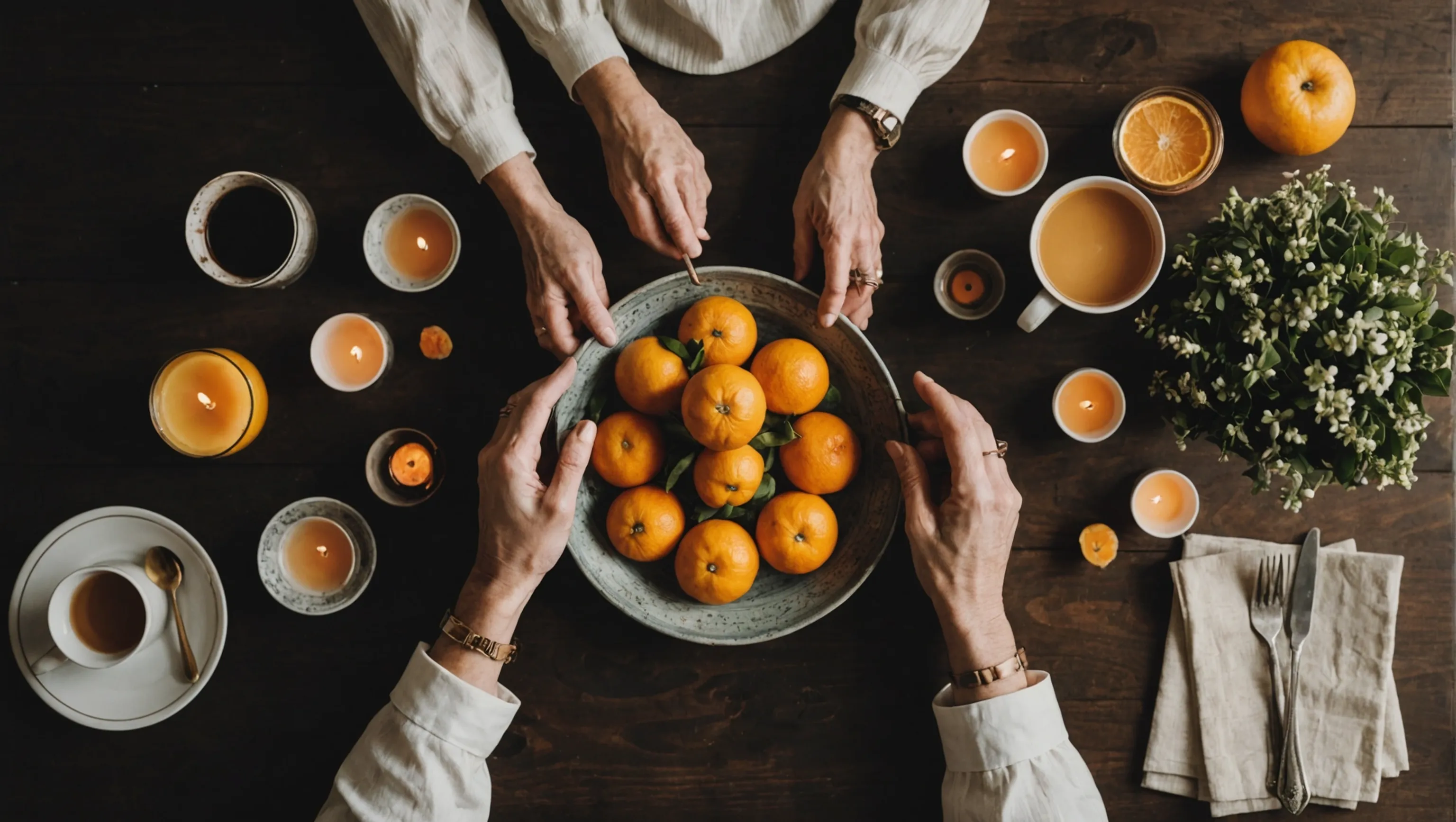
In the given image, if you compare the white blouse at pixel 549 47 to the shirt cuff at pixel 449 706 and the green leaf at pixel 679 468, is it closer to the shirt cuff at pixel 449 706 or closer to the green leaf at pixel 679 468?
the green leaf at pixel 679 468

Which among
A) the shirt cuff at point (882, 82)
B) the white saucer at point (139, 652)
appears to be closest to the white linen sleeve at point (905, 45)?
the shirt cuff at point (882, 82)

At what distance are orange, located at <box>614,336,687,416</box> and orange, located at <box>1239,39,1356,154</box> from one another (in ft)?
4.32

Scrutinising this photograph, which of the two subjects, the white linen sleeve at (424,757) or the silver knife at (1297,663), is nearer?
the white linen sleeve at (424,757)

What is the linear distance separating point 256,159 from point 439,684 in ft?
3.94

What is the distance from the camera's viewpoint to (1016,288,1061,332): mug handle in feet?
4.96

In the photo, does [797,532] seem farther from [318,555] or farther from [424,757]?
[318,555]

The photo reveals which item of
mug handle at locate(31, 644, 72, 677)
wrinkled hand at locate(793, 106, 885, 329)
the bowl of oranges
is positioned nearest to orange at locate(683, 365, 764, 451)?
the bowl of oranges

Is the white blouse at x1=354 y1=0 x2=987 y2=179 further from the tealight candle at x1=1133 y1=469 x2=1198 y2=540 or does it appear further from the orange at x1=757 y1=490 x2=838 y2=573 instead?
the tealight candle at x1=1133 y1=469 x2=1198 y2=540

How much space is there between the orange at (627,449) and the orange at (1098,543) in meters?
0.92

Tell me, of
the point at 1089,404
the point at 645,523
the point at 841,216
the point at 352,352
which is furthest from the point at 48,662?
the point at 1089,404

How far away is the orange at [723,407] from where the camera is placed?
1.26 metres

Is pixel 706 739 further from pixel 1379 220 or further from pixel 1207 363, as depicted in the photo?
pixel 1379 220

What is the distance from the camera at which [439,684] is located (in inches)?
53.2

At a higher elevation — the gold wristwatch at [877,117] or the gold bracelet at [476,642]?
the gold wristwatch at [877,117]
